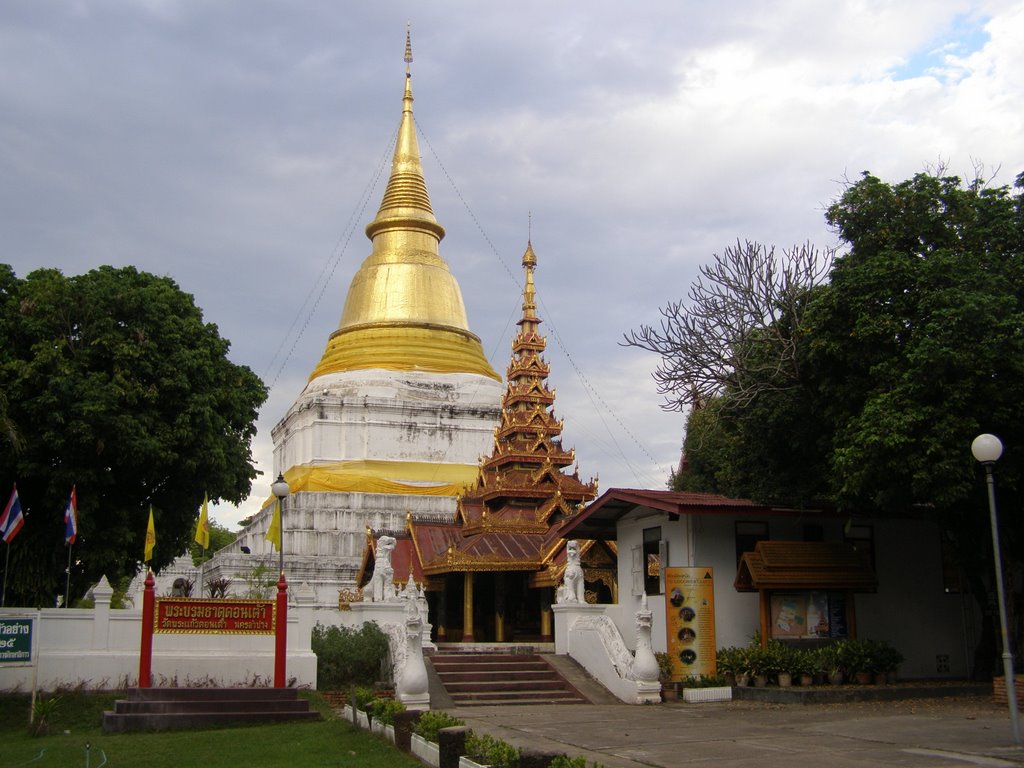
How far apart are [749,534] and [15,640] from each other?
1377cm

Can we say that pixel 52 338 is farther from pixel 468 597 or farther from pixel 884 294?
pixel 884 294

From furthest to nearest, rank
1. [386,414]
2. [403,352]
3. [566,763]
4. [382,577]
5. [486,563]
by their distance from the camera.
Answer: [403,352] < [386,414] < [486,563] < [382,577] < [566,763]

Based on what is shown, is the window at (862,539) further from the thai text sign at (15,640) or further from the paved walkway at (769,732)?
the thai text sign at (15,640)

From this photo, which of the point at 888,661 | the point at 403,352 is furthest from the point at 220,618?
the point at 403,352

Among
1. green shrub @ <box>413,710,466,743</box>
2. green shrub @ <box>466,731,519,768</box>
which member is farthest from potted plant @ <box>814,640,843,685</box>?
green shrub @ <box>466,731,519,768</box>

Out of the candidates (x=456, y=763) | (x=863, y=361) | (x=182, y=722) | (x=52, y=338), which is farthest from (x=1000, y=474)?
(x=52, y=338)

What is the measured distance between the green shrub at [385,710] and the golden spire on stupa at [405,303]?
34.2 metres

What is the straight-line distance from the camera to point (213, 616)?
19.2m

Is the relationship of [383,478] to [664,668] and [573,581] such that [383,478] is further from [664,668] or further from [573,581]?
[664,668]

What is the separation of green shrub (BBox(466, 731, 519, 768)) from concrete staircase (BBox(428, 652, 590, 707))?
860 centimetres

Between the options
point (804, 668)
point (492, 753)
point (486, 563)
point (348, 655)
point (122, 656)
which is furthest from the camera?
point (486, 563)

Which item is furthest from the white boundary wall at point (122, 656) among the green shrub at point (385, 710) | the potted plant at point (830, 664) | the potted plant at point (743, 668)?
the potted plant at point (830, 664)

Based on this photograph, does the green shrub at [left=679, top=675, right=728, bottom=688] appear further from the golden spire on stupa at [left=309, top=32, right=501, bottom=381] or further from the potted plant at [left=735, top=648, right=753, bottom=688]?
the golden spire on stupa at [left=309, top=32, right=501, bottom=381]

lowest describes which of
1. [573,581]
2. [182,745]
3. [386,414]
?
[182,745]
